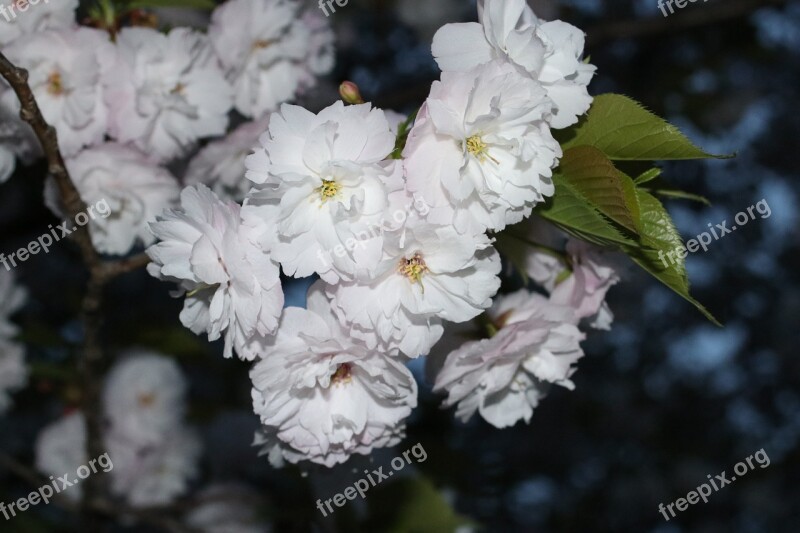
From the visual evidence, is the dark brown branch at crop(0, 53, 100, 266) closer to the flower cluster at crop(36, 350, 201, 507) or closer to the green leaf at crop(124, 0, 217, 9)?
the green leaf at crop(124, 0, 217, 9)

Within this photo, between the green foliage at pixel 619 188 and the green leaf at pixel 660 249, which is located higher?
the green foliage at pixel 619 188

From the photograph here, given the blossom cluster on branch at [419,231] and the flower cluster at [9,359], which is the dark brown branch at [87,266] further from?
the flower cluster at [9,359]

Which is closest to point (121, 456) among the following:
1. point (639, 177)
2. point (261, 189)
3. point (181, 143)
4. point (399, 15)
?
point (181, 143)

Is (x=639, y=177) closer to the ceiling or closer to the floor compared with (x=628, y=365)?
closer to the ceiling

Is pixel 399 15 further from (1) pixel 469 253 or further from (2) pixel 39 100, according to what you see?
(1) pixel 469 253

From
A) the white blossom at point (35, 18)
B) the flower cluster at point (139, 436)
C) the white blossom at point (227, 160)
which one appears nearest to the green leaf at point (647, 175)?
the white blossom at point (227, 160)

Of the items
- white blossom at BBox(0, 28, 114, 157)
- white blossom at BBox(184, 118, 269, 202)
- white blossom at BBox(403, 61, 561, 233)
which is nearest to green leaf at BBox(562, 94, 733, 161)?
white blossom at BBox(403, 61, 561, 233)

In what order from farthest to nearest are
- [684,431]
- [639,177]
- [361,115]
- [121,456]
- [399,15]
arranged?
[684,431], [399,15], [121,456], [639,177], [361,115]
